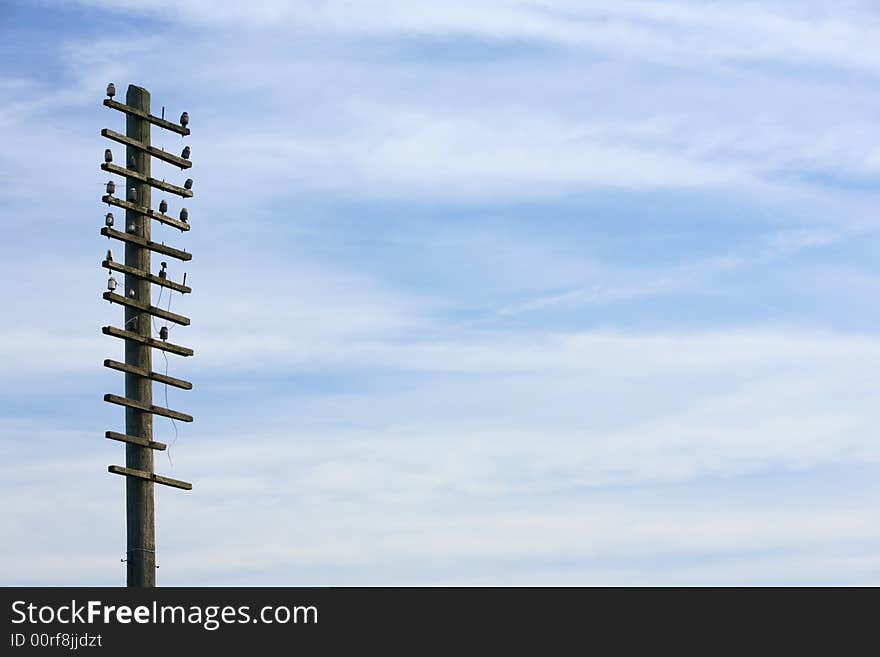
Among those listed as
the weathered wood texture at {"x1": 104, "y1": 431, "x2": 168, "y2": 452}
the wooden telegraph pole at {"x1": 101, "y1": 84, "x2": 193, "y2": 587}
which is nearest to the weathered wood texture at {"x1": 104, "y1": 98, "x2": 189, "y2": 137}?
the wooden telegraph pole at {"x1": 101, "y1": 84, "x2": 193, "y2": 587}

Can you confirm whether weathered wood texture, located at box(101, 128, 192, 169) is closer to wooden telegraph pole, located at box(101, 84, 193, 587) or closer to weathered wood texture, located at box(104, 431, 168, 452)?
wooden telegraph pole, located at box(101, 84, 193, 587)

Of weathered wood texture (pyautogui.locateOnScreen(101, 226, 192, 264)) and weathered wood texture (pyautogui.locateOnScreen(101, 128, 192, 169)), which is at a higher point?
weathered wood texture (pyautogui.locateOnScreen(101, 128, 192, 169))

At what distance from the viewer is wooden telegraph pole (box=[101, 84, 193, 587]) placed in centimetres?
3169

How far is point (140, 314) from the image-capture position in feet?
107

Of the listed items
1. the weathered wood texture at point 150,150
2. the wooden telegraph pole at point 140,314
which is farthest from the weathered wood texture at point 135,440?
the weathered wood texture at point 150,150

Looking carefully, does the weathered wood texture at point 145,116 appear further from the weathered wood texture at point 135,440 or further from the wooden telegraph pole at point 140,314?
the weathered wood texture at point 135,440

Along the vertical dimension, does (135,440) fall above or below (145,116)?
below

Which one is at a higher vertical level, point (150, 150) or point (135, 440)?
point (150, 150)
